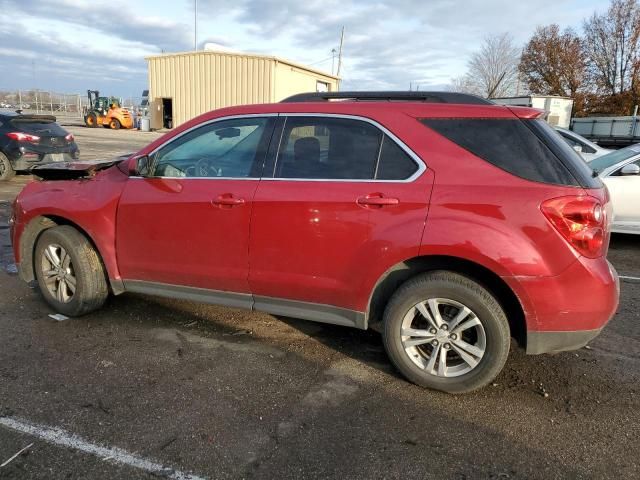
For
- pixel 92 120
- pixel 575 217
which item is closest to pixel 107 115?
pixel 92 120

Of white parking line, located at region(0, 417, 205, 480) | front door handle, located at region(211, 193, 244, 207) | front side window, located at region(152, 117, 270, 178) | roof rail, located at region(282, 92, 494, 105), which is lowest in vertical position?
white parking line, located at region(0, 417, 205, 480)

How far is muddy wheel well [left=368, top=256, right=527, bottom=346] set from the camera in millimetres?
2963

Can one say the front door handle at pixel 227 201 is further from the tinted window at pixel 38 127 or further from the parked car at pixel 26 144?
the tinted window at pixel 38 127

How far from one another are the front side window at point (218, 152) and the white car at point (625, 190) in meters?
5.53

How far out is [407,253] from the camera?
9.74ft

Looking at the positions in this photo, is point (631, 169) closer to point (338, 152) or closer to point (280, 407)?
point (338, 152)

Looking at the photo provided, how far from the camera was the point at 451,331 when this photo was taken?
3.02 meters

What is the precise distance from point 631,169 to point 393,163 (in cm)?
534

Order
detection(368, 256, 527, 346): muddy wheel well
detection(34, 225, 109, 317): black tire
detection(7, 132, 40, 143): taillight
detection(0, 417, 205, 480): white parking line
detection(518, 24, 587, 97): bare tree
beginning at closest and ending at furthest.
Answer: detection(0, 417, 205, 480): white parking line → detection(368, 256, 527, 346): muddy wheel well → detection(34, 225, 109, 317): black tire → detection(7, 132, 40, 143): taillight → detection(518, 24, 587, 97): bare tree

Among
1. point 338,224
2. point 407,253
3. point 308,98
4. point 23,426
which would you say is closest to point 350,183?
point 338,224

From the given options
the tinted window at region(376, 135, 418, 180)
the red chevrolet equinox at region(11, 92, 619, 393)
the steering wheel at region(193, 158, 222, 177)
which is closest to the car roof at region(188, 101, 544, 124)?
the red chevrolet equinox at region(11, 92, 619, 393)

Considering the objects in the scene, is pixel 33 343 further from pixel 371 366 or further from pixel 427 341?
pixel 427 341

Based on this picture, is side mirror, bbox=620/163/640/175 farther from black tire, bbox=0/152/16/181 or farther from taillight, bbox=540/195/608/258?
black tire, bbox=0/152/16/181

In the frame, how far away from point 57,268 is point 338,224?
2.64 m
